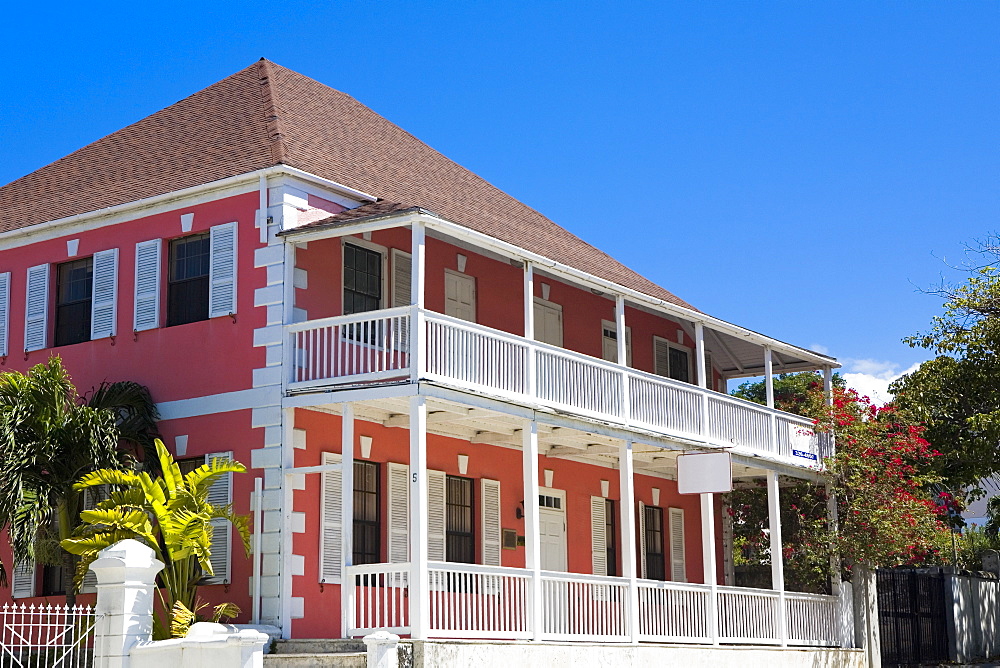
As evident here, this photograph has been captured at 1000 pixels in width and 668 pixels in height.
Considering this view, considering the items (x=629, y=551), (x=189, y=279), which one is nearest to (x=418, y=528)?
(x=629, y=551)

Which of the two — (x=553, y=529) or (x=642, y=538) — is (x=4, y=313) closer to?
(x=553, y=529)

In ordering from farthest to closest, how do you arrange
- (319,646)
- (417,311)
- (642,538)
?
(642,538) < (417,311) < (319,646)

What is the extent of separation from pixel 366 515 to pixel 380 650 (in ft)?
13.7

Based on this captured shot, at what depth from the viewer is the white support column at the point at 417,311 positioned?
1698 centimetres

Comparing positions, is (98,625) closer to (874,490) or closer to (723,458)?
(723,458)

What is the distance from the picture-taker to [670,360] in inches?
1065

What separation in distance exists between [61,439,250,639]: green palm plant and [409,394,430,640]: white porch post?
6.73 feet

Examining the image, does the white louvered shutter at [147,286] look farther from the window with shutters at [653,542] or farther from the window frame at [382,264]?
the window with shutters at [653,542]

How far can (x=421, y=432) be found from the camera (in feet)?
55.5

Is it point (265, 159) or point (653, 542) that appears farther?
point (653, 542)

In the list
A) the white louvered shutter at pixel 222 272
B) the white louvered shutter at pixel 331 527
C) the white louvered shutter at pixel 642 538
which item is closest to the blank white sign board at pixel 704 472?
the white louvered shutter at pixel 642 538

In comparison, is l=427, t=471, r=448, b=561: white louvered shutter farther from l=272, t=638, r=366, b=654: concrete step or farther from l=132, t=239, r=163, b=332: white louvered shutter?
l=132, t=239, r=163, b=332: white louvered shutter

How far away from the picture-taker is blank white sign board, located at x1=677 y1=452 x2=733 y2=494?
2145 cm

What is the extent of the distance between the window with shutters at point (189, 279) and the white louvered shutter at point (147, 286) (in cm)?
18
